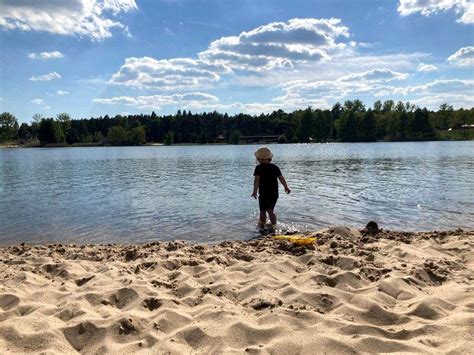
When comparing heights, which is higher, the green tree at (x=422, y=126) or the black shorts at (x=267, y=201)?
the green tree at (x=422, y=126)

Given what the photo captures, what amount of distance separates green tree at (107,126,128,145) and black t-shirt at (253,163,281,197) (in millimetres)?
194006

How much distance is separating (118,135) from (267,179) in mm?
194661

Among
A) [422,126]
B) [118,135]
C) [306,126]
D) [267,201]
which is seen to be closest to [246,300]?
[267,201]

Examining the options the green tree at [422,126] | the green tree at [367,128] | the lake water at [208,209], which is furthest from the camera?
the green tree at [367,128]

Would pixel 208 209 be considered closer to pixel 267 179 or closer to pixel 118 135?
pixel 267 179

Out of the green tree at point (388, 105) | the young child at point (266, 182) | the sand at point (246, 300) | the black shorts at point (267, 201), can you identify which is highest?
the green tree at point (388, 105)

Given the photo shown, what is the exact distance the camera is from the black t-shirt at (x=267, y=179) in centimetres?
1273

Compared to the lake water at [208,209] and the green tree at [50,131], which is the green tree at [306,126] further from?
the lake water at [208,209]

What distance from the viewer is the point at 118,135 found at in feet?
646

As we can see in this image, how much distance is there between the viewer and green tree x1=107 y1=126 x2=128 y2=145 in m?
197

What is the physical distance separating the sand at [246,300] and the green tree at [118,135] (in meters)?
197

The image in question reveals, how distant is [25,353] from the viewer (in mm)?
4430

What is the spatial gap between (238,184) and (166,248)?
54.2ft

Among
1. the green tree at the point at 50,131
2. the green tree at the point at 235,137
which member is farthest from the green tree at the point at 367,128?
the green tree at the point at 50,131
